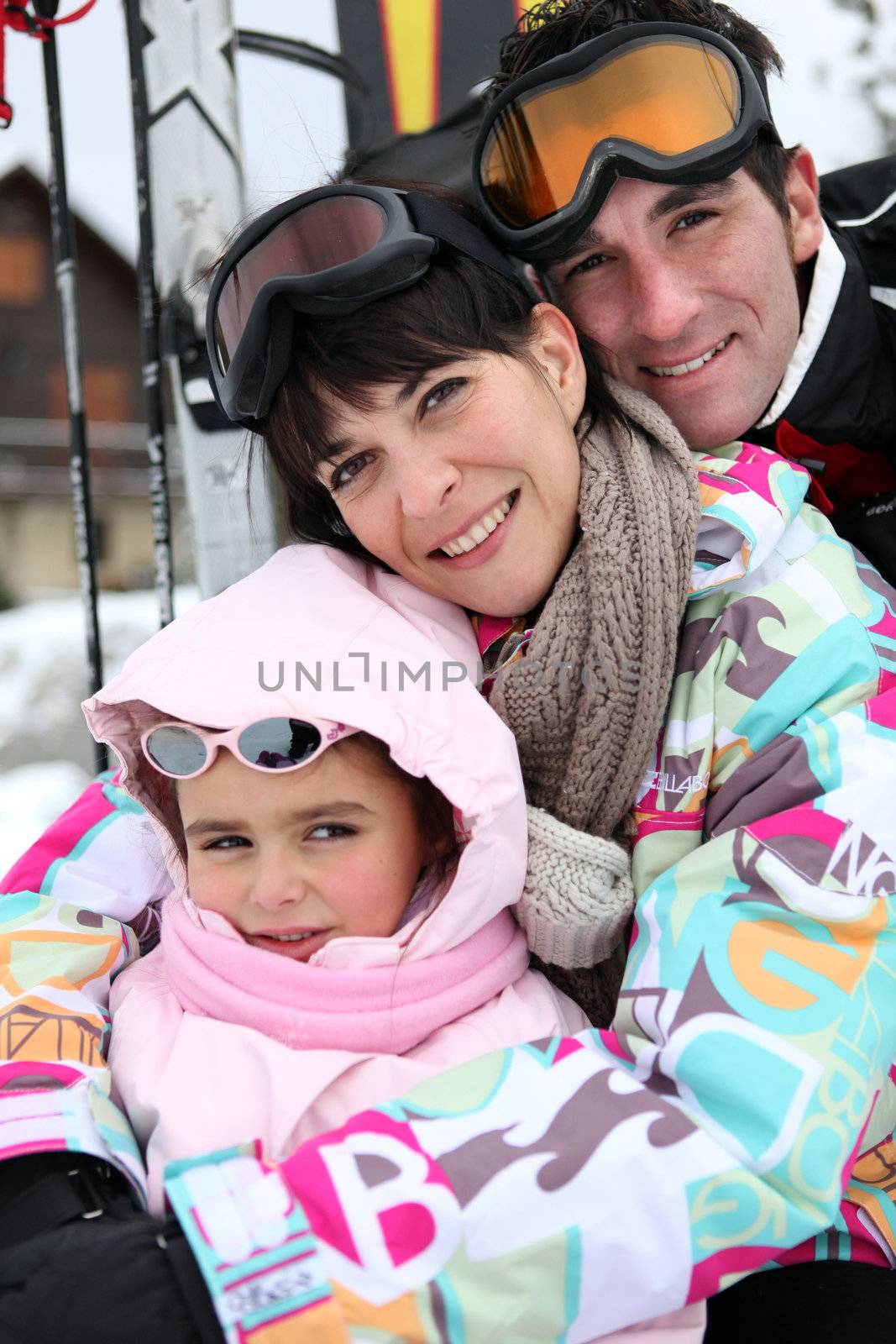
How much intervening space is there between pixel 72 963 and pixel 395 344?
0.98 metres

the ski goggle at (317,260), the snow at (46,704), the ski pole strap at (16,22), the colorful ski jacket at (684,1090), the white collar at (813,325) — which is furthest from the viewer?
the snow at (46,704)

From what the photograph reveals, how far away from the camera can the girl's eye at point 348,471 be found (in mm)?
1567

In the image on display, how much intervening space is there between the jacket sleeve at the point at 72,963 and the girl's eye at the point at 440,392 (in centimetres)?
86

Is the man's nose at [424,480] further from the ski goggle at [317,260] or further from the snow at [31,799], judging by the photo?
the snow at [31,799]

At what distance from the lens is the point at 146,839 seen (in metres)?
1.81

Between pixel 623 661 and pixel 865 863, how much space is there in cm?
38

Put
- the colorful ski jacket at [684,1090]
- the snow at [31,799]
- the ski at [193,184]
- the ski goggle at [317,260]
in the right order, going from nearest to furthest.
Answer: the colorful ski jacket at [684,1090], the ski goggle at [317,260], the ski at [193,184], the snow at [31,799]

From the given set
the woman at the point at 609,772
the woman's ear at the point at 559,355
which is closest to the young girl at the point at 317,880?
the woman at the point at 609,772

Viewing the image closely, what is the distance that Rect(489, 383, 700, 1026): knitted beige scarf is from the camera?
1392 mm

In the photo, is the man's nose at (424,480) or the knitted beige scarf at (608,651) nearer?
the knitted beige scarf at (608,651)

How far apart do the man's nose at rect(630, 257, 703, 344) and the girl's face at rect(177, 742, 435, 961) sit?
34.1 inches

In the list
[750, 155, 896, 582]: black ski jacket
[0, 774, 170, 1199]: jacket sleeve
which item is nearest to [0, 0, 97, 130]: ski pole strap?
[0, 774, 170, 1199]: jacket sleeve

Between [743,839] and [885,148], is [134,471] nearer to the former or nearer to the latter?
[885,148]

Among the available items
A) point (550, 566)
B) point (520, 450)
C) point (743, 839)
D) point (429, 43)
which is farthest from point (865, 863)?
point (429, 43)
